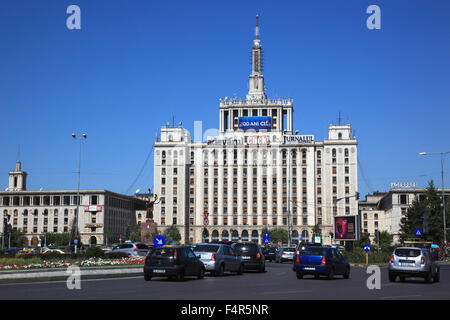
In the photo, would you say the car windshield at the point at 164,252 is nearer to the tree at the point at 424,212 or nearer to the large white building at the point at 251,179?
the tree at the point at 424,212

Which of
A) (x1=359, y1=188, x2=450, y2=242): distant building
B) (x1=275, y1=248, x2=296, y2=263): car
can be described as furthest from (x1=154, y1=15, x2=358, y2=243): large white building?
(x1=275, y1=248, x2=296, y2=263): car

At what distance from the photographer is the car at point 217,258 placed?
28.1 meters

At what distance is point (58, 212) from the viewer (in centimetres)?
13650

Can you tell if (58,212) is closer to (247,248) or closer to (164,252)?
(247,248)

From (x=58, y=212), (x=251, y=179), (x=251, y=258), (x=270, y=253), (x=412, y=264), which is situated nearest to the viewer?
(x=412, y=264)

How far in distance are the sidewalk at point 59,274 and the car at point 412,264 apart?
38.8 ft

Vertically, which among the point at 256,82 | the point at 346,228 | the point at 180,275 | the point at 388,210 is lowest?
the point at 180,275

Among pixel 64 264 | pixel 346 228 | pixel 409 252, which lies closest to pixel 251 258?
pixel 64 264

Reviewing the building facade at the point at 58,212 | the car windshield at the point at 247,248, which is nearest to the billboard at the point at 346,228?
the car windshield at the point at 247,248

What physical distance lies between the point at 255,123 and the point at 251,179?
13997 millimetres

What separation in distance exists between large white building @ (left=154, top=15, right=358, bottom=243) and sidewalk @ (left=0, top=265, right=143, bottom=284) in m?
109
